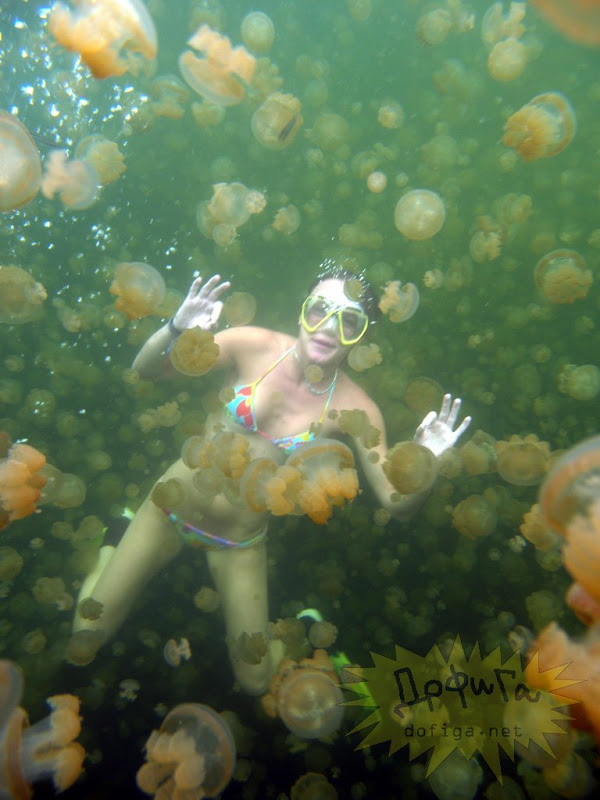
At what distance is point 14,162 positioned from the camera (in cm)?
371

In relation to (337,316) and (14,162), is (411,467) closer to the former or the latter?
(337,316)

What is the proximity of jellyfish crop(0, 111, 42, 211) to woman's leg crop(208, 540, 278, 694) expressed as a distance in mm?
3498

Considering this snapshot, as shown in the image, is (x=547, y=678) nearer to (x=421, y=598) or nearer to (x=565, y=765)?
(x=565, y=765)

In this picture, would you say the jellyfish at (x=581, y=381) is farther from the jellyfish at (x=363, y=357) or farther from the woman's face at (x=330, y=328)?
the woman's face at (x=330, y=328)

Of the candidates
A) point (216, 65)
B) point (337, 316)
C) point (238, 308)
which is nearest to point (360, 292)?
point (337, 316)

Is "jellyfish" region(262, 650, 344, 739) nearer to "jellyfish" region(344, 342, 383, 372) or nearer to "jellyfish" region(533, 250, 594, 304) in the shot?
"jellyfish" region(344, 342, 383, 372)

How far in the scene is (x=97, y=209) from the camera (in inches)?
220

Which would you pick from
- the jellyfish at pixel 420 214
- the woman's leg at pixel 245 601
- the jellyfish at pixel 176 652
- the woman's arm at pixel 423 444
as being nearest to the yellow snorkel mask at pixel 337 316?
the woman's arm at pixel 423 444

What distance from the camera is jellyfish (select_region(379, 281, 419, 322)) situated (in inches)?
174

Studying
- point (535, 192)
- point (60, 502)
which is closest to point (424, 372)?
point (535, 192)

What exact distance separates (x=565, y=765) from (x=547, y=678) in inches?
45.3

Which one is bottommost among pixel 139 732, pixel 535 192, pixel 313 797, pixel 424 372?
pixel 139 732

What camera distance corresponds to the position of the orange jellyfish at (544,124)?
427cm

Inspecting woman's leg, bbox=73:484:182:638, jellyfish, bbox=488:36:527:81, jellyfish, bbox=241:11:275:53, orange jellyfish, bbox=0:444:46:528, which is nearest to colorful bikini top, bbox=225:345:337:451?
woman's leg, bbox=73:484:182:638
